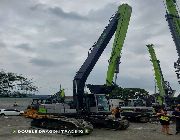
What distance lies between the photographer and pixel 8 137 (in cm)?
1767

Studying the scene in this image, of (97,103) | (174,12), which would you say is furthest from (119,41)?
(97,103)

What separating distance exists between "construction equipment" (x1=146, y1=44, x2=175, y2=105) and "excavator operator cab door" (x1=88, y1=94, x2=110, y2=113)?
26.8m

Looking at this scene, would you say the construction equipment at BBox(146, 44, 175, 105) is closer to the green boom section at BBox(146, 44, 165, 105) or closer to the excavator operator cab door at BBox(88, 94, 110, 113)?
the green boom section at BBox(146, 44, 165, 105)

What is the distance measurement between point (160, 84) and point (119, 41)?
21251 mm

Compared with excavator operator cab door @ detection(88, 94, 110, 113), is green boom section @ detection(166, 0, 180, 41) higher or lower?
higher

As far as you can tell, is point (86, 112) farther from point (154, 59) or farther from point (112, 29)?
point (154, 59)

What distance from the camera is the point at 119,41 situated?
32.3m

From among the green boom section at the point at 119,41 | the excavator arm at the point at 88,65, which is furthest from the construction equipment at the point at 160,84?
the excavator arm at the point at 88,65

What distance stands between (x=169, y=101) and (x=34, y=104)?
2254 cm

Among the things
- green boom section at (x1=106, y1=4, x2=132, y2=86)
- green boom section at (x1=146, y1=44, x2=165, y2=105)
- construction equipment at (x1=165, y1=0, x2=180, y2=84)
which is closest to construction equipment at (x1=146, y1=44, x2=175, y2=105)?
green boom section at (x1=146, y1=44, x2=165, y2=105)

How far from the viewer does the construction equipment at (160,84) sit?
164 ft

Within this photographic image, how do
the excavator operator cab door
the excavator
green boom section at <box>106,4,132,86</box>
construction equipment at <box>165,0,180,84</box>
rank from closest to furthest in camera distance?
1. the excavator
2. the excavator operator cab door
3. green boom section at <box>106,4,132,86</box>
4. construction equipment at <box>165,0,180,84</box>

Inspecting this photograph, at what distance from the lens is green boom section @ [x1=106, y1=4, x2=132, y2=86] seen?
1240 inches

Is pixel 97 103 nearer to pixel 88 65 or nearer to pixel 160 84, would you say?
pixel 88 65
